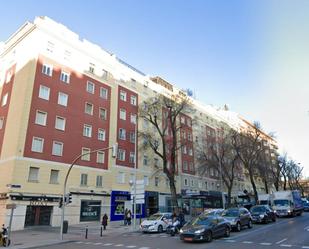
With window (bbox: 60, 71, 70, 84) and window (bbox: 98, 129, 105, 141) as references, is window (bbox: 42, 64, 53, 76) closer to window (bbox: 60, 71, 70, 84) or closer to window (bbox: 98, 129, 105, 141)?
window (bbox: 60, 71, 70, 84)

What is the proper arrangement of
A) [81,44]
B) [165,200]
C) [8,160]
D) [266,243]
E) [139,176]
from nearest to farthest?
[266,243], [8,160], [81,44], [139,176], [165,200]

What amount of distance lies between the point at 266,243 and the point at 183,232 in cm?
453

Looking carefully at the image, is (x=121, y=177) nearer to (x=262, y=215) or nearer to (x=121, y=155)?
(x=121, y=155)

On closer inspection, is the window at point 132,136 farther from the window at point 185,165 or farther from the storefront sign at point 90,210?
the window at point 185,165

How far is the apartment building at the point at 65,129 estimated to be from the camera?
94.2ft

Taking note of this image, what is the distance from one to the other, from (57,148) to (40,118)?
381 cm

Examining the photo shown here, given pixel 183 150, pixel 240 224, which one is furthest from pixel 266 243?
pixel 183 150

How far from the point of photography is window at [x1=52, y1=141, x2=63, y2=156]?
3147cm

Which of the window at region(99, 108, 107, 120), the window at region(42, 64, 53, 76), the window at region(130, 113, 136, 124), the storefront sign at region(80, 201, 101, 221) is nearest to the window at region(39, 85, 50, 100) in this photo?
the window at region(42, 64, 53, 76)

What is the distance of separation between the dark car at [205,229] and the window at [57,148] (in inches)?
762

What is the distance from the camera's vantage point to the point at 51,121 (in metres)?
31.9

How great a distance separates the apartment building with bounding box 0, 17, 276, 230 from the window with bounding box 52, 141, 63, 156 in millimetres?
114

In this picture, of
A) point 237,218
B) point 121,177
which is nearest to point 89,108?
point 121,177

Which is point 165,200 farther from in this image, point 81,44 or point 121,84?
point 81,44
